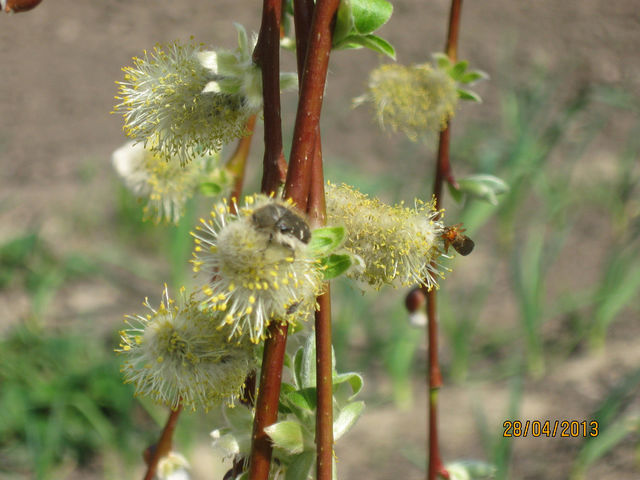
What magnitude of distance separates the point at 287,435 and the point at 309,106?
0.89 ft

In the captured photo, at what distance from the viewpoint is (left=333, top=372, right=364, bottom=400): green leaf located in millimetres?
617

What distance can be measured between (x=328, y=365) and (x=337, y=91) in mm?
3386

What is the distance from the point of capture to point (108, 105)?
3.76m

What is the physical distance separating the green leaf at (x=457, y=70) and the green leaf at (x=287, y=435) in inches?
22.5

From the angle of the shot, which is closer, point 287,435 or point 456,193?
point 287,435

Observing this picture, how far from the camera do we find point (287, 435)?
0.54m

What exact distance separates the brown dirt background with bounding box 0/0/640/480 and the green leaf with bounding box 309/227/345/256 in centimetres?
169

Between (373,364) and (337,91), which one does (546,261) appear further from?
(337,91)
